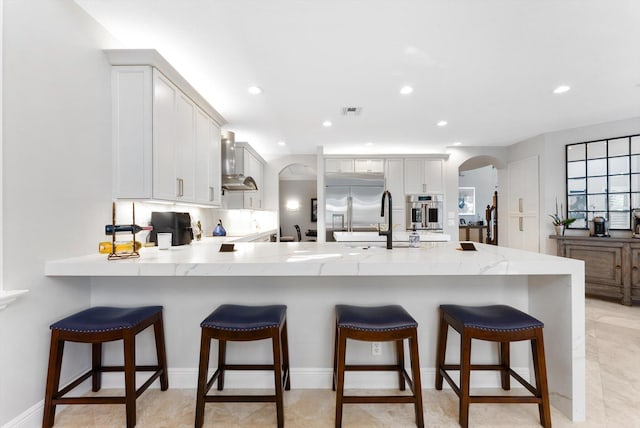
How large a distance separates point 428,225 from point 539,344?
13.6 feet

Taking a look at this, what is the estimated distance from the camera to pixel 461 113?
12.0ft

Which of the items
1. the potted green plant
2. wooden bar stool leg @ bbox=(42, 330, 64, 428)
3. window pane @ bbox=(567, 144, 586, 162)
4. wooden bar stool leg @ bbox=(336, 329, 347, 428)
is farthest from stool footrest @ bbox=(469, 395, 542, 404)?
window pane @ bbox=(567, 144, 586, 162)

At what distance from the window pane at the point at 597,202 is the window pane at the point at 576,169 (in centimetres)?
36

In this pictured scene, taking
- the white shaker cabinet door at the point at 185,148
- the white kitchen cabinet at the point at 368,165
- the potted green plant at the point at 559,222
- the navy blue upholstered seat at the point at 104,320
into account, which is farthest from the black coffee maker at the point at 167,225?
the potted green plant at the point at 559,222

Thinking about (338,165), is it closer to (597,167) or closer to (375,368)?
(597,167)

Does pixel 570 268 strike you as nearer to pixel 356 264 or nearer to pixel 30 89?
pixel 356 264

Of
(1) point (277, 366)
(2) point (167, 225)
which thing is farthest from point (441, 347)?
(2) point (167, 225)

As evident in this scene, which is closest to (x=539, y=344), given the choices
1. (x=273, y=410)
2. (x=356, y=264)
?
(x=356, y=264)

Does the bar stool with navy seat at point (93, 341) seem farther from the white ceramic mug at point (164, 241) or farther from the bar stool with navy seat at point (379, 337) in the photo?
A: the bar stool with navy seat at point (379, 337)

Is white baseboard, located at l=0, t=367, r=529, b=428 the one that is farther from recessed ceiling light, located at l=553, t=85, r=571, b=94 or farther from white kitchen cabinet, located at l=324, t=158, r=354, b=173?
white kitchen cabinet, located at l=324, t=158, r=354, b=173

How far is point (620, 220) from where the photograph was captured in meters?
3.93

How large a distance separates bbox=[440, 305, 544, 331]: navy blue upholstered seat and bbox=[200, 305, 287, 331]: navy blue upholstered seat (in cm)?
100

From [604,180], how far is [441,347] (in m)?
4.21

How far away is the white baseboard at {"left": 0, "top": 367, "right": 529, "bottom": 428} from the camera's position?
6.26 ft
